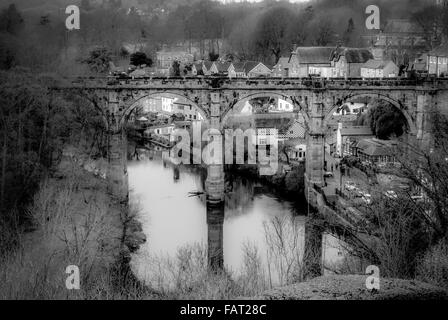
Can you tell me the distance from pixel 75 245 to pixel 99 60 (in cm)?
4189

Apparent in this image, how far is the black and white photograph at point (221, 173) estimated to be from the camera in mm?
17422

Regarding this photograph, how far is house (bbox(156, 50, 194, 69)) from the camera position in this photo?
77375 millimetres

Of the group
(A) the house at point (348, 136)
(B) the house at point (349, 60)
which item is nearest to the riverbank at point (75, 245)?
(A) the house at point (348, 136)

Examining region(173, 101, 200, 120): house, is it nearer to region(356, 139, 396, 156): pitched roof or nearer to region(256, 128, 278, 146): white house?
region(256, 128, 278, 146): white house

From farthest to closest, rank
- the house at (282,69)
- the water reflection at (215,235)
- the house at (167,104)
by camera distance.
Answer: the house at (167,104)
the house at (282,69)
the water reflection at (215,235)

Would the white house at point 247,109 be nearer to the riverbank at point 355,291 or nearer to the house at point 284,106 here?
the house at point 284,106

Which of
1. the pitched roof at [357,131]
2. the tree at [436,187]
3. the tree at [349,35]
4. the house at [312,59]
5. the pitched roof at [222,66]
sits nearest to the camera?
the tree at [436,187]

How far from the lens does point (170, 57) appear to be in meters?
78.4

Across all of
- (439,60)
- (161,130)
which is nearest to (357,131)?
(439,60)

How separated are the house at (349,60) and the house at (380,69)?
2.52 ft

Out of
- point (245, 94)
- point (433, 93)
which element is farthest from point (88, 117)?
point (433, 93)

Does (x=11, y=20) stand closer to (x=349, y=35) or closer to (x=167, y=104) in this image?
(x=167, y=104)
